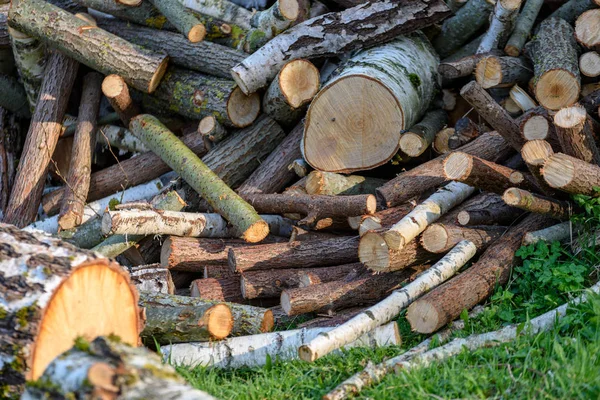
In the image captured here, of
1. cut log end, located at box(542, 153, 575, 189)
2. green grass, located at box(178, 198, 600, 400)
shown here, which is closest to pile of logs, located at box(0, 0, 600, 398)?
cut log end, located at box(542, 153, 575, 189)

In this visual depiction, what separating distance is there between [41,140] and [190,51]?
175cm

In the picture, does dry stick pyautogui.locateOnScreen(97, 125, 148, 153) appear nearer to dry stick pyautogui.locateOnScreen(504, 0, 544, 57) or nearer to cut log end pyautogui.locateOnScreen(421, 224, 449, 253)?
cut log end pyautogui.locateOnScreen(421, 224, 449, 253)

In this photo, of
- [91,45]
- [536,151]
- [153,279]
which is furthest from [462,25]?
[153,279]

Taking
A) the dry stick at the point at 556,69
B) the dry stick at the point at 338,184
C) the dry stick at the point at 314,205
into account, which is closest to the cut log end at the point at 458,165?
the dry stick at the point at 314,205

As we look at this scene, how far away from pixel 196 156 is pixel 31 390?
3638mm

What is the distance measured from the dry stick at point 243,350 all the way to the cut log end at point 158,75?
10.2 feet

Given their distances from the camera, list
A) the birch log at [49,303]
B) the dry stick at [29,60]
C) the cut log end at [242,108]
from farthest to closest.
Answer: the dry stick at [29,60] < the cut log end at [242,108] < the birch log at [49,303]

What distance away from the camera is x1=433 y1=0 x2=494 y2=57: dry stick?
6.95 meters

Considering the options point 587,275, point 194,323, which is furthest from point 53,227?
point 587,275

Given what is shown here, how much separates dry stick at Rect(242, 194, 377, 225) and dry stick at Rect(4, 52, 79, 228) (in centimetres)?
239

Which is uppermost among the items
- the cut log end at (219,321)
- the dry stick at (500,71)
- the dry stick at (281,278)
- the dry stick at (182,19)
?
the dry stick at (182,19)

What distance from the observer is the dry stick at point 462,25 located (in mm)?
6945

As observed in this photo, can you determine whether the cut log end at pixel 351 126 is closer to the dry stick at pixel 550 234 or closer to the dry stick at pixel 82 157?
the dry stick at pixel 550 234

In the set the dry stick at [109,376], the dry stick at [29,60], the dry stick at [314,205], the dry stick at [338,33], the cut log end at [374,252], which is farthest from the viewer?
the dry stick at [29,60]
